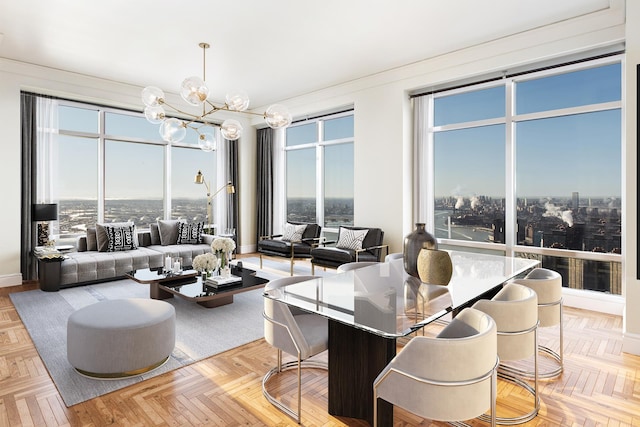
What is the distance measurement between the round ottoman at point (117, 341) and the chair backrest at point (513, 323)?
6.98 ft

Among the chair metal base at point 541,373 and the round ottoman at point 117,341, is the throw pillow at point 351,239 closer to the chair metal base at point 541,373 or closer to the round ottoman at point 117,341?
the chair metal base at point 541,373

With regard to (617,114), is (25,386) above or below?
below

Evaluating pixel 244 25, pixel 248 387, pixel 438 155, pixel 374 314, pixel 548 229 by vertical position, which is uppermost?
pixel 244 25

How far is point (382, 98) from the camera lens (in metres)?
5.61

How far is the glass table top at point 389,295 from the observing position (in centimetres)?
174

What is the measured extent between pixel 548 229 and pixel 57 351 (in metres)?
5.08

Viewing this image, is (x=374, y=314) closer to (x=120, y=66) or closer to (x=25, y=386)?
(x=25, y=386)

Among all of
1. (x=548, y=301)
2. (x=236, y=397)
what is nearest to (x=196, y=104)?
(x=236, y=397)

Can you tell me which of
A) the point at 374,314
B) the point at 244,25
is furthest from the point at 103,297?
the point at 374,314

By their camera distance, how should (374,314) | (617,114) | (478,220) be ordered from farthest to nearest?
(478,220) → (617,114) → (374,314)

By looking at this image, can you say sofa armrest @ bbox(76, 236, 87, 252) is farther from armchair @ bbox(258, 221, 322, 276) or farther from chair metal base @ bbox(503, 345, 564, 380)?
chair metal base @ bbox(503, 345, 564, 380)

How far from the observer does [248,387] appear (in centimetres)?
246

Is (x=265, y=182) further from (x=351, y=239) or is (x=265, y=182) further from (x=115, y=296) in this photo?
(x=115, y=296)

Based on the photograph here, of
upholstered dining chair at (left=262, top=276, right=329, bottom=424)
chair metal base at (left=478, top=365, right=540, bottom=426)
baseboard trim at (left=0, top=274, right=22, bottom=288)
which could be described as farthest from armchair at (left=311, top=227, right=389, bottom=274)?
baseboard trim at (left=0, top=274, right=22, bottom=288)
